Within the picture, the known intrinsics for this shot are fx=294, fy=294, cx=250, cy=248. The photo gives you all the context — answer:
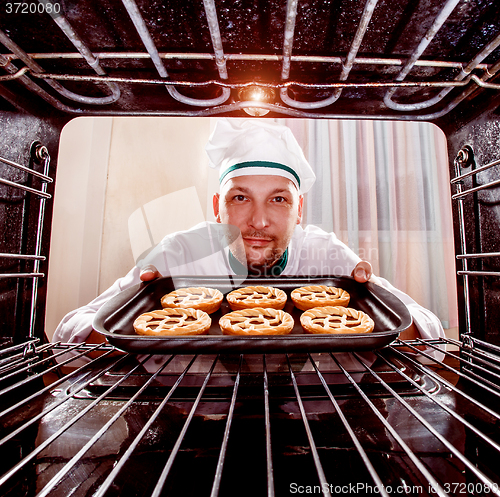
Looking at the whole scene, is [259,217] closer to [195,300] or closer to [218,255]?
[218,255]

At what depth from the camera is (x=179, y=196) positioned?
321 cm

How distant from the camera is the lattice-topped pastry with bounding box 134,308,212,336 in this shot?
874 mm

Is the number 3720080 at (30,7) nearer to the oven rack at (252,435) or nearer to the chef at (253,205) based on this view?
the oven rack at (252,435)

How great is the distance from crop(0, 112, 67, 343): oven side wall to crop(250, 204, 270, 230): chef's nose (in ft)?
3.51

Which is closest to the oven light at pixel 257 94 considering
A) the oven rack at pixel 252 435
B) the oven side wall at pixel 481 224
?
the oven side wall at pixel 481 224

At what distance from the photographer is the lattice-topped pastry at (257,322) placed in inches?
35.4

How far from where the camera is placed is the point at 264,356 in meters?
0.60

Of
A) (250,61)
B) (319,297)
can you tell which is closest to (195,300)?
(319,297)

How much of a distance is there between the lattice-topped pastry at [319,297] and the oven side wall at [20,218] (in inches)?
33.6

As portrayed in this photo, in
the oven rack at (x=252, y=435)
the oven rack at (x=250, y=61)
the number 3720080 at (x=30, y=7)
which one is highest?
the number 3720080 at (x=30, y=7)

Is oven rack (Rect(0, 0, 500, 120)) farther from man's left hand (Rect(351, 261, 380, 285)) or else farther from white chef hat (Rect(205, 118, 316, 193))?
white chef hat (Rect(205, 118, 316, 193))

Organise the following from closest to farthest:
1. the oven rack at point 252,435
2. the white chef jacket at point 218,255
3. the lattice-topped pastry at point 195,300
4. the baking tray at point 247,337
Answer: the oven rack at point 252,435, the baking tray at point 247,337, the lattice-topped pastry at point 195,300, the white chef jacket at point 218,255

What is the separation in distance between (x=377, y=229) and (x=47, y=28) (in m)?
3.02

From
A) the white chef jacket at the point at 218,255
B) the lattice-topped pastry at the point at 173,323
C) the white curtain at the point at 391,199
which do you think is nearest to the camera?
the lattice-topped pastry at the point at 173,323
